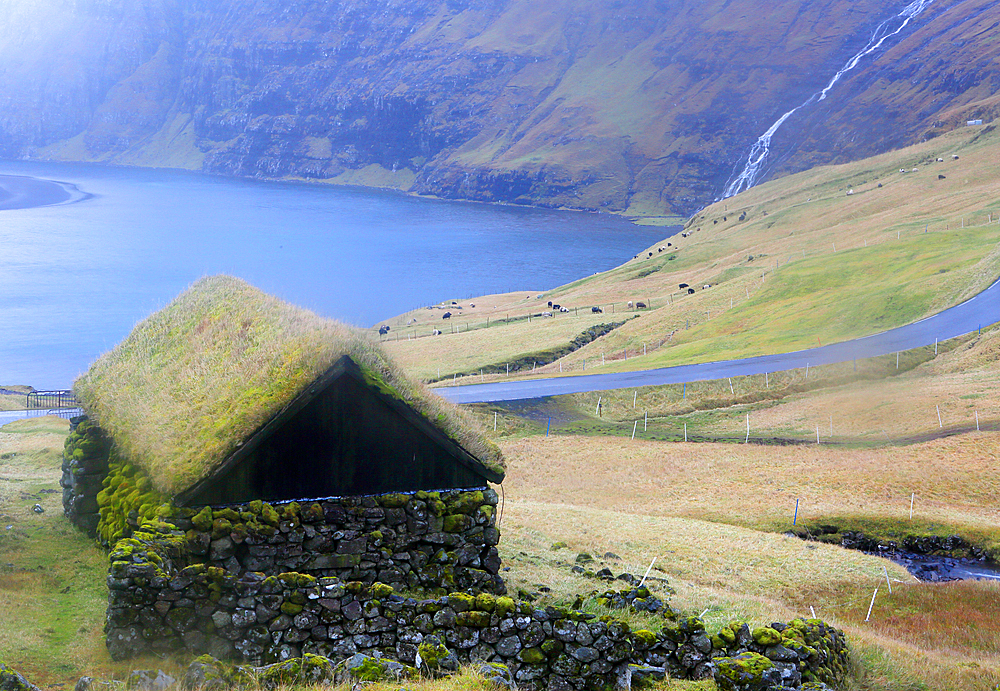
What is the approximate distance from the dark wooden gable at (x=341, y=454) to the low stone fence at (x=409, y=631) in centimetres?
159

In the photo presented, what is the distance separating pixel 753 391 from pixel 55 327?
104071 mm

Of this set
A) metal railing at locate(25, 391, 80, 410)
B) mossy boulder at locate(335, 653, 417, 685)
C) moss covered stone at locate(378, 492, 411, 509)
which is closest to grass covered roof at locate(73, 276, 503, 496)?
moss covered stone at locate(378, 492, 411, 509)

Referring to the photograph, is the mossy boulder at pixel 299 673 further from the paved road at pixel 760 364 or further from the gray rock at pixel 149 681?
the paved road at pixel 760 364

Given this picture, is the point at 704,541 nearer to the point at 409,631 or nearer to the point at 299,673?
the point at 409,631

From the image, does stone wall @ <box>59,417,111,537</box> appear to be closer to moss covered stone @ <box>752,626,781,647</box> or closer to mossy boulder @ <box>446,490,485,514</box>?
mossy boulder @ <box>446,490,485,514</box>

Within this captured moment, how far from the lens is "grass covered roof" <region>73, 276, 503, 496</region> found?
1559 cm

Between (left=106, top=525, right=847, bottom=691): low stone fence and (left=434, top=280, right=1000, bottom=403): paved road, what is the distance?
4049 cm

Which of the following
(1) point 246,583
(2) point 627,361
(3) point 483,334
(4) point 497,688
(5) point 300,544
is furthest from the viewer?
(3) point 483,334

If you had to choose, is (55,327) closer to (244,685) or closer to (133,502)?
(133,502)

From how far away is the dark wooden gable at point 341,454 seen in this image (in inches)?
594

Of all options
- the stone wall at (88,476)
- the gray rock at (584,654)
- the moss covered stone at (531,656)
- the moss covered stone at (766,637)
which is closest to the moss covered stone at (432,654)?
the moss covered stone at (531,656)

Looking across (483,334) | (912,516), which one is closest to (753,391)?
(912,516)

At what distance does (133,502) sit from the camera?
54.6 feet

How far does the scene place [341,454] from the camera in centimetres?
1581
